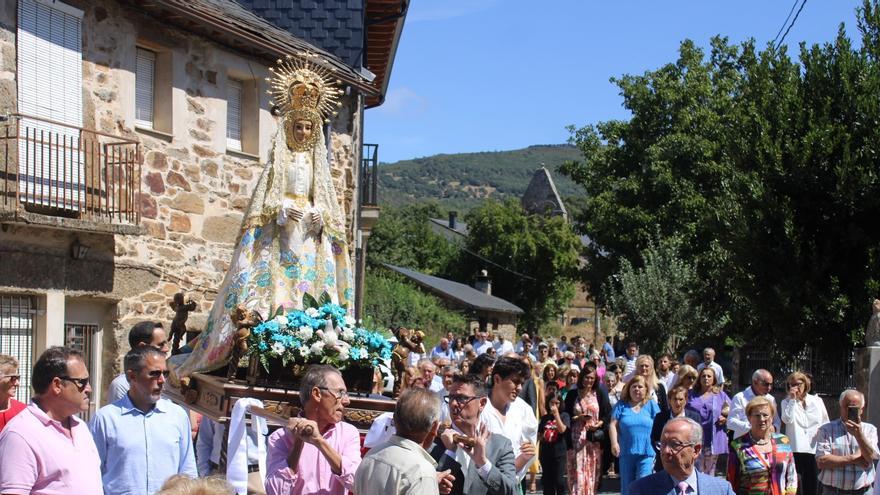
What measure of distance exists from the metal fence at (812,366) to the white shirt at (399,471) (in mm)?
15734

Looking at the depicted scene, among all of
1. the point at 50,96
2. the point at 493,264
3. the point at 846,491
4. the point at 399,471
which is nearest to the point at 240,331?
the point at 399,471

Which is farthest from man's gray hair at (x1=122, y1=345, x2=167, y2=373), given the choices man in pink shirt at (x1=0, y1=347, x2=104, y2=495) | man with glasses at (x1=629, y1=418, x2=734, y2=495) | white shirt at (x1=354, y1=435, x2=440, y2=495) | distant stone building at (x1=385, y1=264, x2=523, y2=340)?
distant stone building at (x1=385, y1=264, x2=523, y2=340)

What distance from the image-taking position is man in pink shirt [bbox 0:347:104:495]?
5676 millimetres

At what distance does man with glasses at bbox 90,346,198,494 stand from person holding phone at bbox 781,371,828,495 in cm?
788

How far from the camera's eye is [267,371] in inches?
332

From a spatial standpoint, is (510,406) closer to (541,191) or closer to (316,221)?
(316,221)

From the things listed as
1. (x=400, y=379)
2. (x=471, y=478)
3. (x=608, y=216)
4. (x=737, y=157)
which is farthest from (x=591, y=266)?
(x=471, y=478)

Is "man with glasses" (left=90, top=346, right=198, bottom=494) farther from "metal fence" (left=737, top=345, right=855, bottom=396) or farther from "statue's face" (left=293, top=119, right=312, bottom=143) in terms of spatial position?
"metal fence" (left=737, top=345, right=855, bottom=396)

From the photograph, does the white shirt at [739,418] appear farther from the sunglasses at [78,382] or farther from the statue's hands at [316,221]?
the sunglasses at [78,382]

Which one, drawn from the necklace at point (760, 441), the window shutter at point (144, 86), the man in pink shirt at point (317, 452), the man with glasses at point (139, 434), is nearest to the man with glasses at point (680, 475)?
the man in pink shirt at point (317, 452)

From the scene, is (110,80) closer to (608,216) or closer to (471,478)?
(471,478)

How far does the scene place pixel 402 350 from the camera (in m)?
9.54

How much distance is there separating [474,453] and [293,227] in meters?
4.05

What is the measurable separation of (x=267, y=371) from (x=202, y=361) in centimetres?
117
